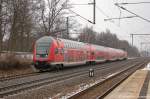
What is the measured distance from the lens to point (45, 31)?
55469 millimetres

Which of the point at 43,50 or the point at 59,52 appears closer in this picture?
the point at 43,50

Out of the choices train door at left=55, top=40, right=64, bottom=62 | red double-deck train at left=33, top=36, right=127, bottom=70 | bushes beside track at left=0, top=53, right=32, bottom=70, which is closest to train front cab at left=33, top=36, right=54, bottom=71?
red double-deck train at left=33, top=36, right=127, bottom=70

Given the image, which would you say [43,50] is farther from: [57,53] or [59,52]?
[59,52]

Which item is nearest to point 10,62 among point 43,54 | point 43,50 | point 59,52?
point 43,54

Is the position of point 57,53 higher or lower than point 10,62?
higher

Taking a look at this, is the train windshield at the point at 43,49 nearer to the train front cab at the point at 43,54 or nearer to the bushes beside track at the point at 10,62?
the train front cab at the point at 43,54

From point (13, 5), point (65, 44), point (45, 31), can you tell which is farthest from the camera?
point (45, 31)

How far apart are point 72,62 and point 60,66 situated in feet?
15.1

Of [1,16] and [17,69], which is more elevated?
[1,16]

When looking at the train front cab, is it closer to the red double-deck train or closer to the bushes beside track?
the red double-deck train

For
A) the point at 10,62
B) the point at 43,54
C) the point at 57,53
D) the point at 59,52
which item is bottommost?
the point at 10,62

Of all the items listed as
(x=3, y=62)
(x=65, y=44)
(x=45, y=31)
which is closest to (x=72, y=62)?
(x=65, y=44)

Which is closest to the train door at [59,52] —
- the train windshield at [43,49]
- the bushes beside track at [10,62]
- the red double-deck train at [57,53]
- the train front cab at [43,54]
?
the red double-deck train at [57,53]

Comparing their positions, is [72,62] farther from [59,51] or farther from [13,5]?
[13,5]
